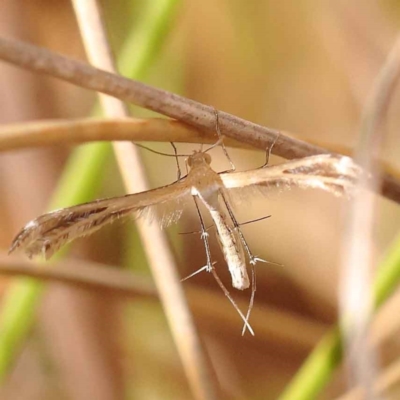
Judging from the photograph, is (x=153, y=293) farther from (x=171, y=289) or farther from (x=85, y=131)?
(x=85, y=131)

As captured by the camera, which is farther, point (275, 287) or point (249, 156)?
point (275, 287)

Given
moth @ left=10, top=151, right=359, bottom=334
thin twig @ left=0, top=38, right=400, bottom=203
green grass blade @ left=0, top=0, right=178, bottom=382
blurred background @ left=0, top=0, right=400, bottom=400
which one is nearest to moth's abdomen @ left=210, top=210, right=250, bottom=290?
moth @ left=10, top=151, right=359, bottom=334

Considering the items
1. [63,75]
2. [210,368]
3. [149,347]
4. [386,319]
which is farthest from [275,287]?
[63,75]

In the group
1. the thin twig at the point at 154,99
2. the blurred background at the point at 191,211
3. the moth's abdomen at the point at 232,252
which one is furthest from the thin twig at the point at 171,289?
the blurred background at the point at 191,211

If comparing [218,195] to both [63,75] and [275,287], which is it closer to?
[63,75]

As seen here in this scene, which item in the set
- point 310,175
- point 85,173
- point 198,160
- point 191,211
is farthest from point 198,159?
point 191,211
